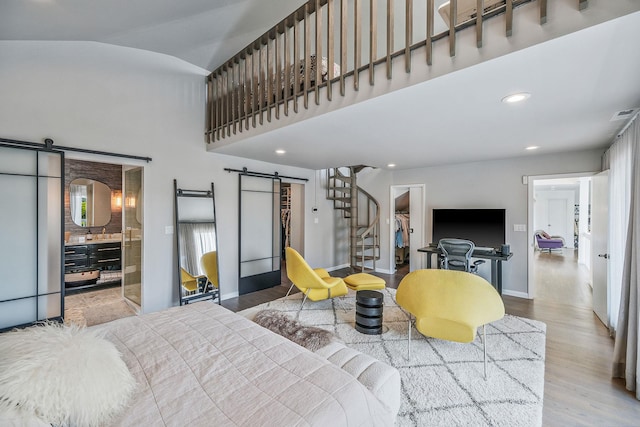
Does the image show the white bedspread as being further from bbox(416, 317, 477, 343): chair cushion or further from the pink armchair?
the pink armchair

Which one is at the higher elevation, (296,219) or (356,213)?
(356,213)

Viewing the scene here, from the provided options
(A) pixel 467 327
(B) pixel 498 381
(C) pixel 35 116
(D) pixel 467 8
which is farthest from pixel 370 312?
(C) pixel 35 116

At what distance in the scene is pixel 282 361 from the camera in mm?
1418

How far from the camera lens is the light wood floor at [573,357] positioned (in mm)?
1928

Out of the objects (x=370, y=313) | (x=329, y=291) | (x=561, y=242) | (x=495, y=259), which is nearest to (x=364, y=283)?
(x=329, y=291)

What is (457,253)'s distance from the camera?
408 cm

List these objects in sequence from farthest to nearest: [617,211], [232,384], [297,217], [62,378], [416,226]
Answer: [297,217] < [416,226] < [617,211] < [232,384] < [62,378]

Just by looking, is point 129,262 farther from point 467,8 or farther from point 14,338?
point 467,8

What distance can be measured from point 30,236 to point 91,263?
242 cm

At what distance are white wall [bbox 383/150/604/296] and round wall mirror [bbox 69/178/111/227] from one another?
250 inches

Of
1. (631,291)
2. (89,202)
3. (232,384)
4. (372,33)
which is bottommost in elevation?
(232,384)

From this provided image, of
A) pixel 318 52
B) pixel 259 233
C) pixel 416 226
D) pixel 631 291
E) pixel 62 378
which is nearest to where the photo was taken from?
pixel 62 378

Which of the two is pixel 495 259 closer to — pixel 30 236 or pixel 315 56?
pixel 315 56

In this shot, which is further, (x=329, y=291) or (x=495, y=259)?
(x=495, y=259)
